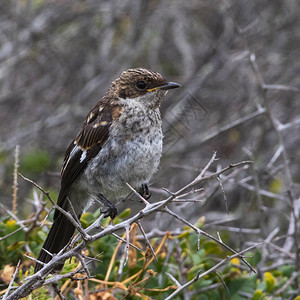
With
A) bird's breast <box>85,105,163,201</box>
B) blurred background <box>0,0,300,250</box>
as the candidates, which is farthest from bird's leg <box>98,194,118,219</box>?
blurred background <box>0,0,300,250</box>

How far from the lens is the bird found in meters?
4.17

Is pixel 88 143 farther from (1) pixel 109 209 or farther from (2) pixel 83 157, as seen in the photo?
(1) pixel 109 209

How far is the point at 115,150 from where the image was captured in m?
4.22

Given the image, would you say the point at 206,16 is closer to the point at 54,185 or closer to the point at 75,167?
the point at 54,185

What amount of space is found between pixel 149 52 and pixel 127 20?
0.78 metres

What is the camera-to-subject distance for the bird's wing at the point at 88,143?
14.3 feet

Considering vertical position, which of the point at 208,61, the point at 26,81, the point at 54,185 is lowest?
the point at 54,185

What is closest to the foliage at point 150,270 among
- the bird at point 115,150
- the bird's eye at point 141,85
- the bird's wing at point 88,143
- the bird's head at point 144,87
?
the bird at point 115,150

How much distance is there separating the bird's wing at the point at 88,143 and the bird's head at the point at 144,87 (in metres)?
0.18

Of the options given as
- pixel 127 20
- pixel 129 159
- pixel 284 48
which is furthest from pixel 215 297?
pixel 127 20

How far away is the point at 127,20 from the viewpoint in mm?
8281

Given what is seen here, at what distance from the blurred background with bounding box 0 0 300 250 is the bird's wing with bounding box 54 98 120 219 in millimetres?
2266

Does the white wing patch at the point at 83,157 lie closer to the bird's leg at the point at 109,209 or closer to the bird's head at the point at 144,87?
the bird's leg at the point at 109,209

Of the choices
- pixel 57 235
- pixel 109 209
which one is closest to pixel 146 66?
pixel 109 209
